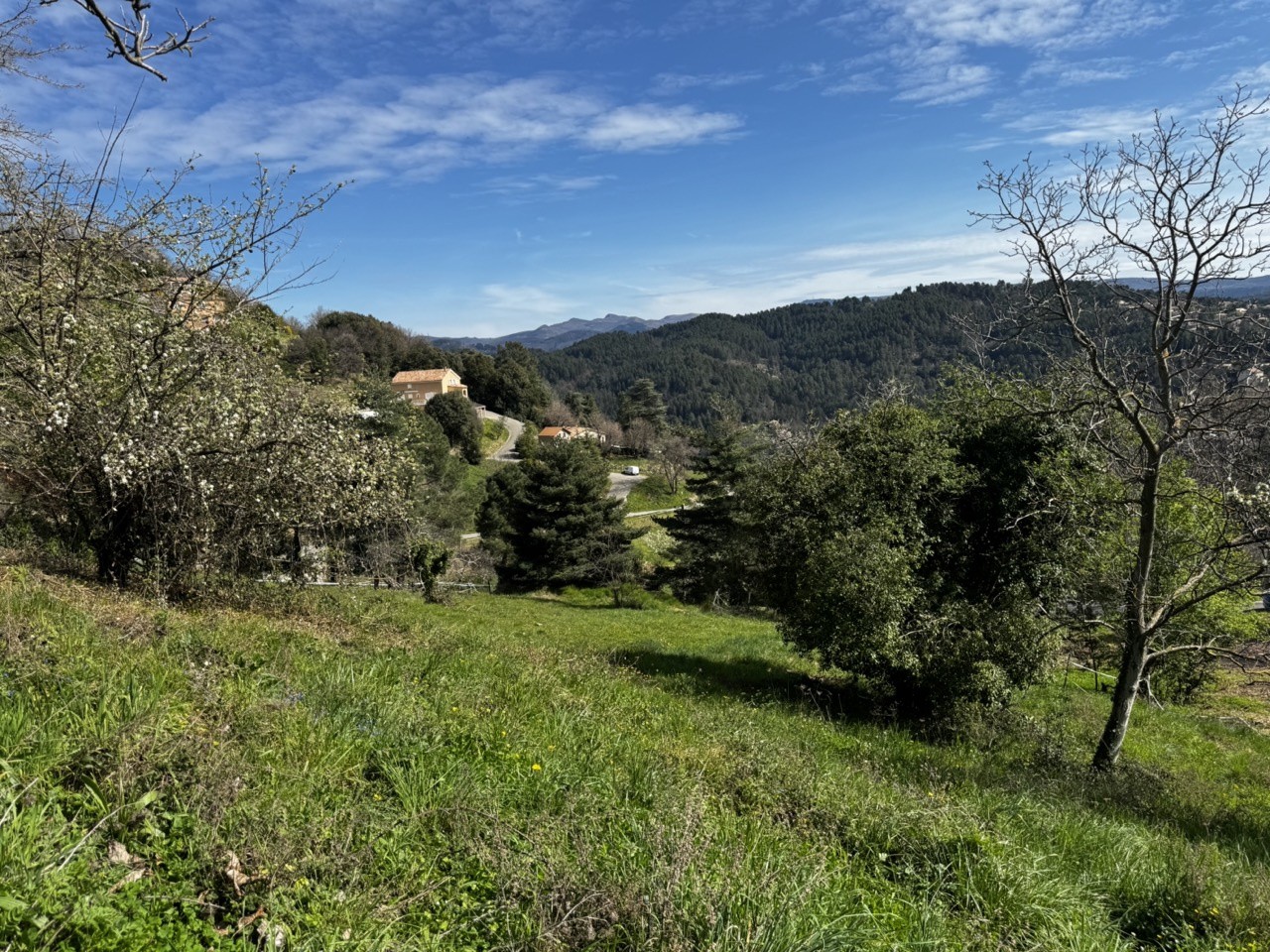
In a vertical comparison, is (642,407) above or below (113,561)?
above

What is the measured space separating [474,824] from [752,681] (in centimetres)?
1021

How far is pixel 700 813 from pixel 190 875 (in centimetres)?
244

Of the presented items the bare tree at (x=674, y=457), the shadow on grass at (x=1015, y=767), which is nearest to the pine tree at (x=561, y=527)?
the shadow on grass at (x=1015, y=767)

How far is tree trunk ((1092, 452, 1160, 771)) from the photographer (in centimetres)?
905

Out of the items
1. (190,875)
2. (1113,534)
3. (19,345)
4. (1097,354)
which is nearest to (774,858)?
(190,875)

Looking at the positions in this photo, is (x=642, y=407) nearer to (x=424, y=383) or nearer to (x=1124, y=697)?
(x=424, y=383)

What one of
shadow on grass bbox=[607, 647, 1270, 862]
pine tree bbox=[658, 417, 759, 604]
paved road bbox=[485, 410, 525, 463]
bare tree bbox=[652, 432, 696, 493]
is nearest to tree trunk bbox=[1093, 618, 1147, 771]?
shadow on grass bbox=[607, 647, 1270, 862]

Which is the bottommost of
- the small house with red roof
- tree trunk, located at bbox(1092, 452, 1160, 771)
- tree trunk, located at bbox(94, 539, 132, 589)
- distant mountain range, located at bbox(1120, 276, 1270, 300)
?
tree trunk, located at bbox(1092, 452, 1160, 771)

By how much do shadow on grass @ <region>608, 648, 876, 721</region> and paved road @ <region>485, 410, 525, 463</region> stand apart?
5259 cm

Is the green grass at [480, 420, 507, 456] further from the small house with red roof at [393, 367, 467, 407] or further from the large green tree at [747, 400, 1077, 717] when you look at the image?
the large green tree at [747, 400, 1077, 717]

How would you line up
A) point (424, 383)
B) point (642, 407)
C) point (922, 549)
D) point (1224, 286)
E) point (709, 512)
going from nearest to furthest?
point (1224, 286)
point (922, 549)
point (709, 512)
point (424, 383)
point (642, 407)

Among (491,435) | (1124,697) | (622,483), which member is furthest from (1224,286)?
(491,435)

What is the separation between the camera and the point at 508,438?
3088 inches

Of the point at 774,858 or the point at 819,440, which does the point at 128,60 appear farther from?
the point at 819,440
